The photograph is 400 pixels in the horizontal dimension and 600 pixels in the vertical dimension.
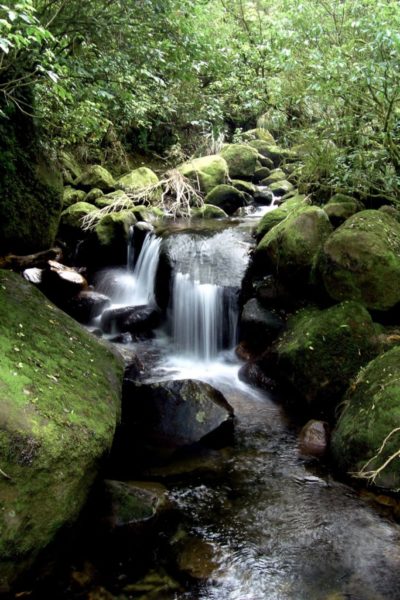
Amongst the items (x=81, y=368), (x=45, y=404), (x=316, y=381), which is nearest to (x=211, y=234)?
(x=316, y=381)

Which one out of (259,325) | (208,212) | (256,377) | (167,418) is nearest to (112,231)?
(208,212)

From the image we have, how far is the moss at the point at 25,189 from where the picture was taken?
6499 mm

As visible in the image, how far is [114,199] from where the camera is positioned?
11.7m

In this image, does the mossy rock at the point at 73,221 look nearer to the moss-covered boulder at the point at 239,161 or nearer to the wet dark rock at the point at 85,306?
the wet dark rock at the point at 85,306

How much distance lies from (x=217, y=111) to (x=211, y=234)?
3.78 metres

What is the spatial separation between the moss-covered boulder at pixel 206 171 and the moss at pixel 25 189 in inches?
268

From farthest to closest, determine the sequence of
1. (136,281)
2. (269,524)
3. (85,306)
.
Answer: (136,281), (85,306), (269,524)

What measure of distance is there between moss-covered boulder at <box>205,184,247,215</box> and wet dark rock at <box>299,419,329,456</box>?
9.17 meters

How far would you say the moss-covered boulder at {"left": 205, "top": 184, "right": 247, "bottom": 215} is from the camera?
13.4 metres

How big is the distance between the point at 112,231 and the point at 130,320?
2936 mm

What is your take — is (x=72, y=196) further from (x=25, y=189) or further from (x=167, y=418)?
(x=167, y=418)

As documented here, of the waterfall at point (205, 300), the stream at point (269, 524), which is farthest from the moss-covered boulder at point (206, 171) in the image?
the stream at point (269, 524)

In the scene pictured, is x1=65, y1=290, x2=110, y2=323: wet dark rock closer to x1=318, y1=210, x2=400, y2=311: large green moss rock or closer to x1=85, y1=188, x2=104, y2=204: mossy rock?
x1=85, y1=188, x2=104, y2=204: mossy rock

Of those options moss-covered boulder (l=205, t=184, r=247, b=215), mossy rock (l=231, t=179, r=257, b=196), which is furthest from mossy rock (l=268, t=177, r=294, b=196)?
moss-covered boulder (l=205, t=184, r=247, b=215)
